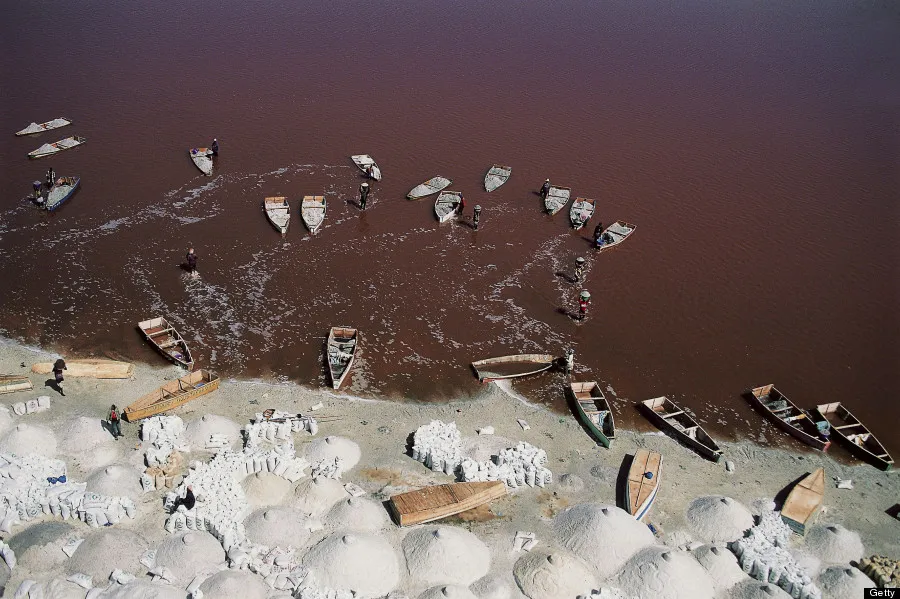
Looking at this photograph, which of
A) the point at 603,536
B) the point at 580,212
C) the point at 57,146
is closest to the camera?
the point at 603,536

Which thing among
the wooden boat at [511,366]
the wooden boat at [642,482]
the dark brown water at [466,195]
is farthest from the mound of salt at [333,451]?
the wooden boat at [642,482]

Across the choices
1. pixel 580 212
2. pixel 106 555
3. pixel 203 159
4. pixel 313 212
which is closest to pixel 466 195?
pixel 580 212

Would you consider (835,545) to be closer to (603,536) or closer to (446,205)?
(603,536)

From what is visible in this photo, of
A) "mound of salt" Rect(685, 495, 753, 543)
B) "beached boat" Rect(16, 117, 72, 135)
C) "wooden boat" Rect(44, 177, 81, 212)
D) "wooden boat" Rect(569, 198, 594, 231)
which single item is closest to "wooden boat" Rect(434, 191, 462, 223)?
"wooden boat" Rect(569, 198, 594, 231)

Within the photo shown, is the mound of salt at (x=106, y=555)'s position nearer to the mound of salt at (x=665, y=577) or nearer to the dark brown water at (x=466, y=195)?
the dark brown water at (x=466, y=195)

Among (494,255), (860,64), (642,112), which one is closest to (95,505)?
(494,255)

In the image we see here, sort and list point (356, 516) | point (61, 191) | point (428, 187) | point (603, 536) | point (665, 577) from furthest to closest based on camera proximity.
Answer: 1. point (428, 187)
2. point (61, 191)
3. point (356, 516)
4. point (603, 536)
5. point (665, 577)
